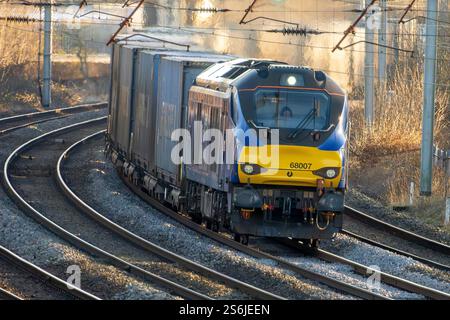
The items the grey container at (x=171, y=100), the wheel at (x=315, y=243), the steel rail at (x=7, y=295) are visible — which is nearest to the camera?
the steel rail at (x=7, y=295)

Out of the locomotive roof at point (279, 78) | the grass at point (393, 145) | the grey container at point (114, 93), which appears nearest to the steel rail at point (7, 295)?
the locomotive roof at point (279, 78)

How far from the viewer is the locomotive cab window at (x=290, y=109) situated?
17875 millimetres

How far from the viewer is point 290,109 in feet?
58.9

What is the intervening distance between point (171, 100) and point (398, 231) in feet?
16.5

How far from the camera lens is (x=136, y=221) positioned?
69.8ft

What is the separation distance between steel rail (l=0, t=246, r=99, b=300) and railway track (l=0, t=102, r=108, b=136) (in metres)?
20.1

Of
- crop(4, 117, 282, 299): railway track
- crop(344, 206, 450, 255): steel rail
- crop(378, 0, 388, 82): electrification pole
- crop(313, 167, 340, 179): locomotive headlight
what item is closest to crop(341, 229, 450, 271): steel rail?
crop(344, 206, 450, 255): steel rail

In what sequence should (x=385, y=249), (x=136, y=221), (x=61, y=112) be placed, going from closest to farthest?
(x=385, y=249) → (x=136, y=221) → (x=61, y=112)

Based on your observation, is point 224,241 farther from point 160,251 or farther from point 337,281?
point 337,281

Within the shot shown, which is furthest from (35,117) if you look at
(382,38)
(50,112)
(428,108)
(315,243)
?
(315,243)

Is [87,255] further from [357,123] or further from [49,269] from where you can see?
[357,123]

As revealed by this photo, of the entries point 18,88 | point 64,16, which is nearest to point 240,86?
point 18,88

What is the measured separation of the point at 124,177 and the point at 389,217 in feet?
24.8

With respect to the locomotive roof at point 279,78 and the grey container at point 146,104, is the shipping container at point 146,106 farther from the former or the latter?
the locomotive roof at point 279,78
